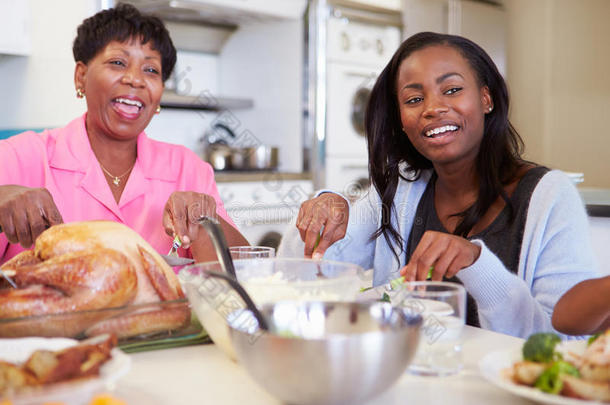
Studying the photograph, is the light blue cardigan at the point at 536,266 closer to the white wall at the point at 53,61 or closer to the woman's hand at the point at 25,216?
the woman's hand at the point at 25,216

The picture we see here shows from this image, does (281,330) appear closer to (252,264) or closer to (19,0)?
(252,264)

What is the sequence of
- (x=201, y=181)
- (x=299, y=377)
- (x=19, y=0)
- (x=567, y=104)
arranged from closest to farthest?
(x=299, y=377)
(x=201, y=181)
(x=19, y=0)
(x=567, y=104)

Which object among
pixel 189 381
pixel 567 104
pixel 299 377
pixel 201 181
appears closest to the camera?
pixel 299 377

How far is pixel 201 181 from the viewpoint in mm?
1748

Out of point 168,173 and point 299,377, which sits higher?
point 168,173

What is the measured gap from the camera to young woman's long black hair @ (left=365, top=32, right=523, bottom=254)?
1.39m

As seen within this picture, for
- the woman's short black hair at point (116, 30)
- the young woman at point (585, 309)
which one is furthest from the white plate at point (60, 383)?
the woman's short black hair at point (116, 30)

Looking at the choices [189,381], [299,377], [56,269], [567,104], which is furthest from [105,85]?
[567,104]

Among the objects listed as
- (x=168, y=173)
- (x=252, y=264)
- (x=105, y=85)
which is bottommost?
(x=252, y=264)

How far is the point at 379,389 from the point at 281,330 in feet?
0.40

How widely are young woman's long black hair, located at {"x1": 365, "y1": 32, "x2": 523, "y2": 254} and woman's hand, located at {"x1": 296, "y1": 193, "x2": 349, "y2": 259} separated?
0.67ft

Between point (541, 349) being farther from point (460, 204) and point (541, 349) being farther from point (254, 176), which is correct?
point (254, 176)

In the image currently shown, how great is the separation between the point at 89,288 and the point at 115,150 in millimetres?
1003

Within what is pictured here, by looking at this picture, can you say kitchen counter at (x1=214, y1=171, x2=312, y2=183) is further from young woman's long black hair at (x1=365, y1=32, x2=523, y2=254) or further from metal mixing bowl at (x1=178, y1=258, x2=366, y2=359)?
metal mixing bowl at (x1=178, y1=258, x2=366, y2=359)
